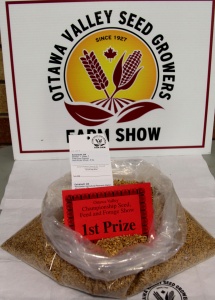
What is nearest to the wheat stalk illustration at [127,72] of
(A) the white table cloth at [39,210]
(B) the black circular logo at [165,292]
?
(A) the white table cloth at [39,210]

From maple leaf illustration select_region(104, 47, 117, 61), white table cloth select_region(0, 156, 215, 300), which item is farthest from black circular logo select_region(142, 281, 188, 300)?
maple leaf illustration select_region(104, 47, 117, 61)

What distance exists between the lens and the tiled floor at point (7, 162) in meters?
1.07

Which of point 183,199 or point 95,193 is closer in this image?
point 95,193

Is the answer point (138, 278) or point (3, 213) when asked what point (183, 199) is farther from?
point (3, 213)

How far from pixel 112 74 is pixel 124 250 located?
54 centimetres

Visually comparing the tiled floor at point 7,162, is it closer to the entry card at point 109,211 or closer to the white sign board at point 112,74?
the white sign board at point 112,74

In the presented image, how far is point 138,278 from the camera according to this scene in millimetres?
→ 669

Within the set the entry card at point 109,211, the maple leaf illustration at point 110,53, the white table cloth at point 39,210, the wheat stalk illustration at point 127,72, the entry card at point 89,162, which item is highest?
the maple leaf illustration at point 110,53

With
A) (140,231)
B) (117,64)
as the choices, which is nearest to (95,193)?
(140,231)

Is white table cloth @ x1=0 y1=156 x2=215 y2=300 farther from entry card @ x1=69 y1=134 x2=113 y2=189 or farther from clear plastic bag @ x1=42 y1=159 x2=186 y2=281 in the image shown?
entry card @ x1=69 y1=134 x2=113 y2=189

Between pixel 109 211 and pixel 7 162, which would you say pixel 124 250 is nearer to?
pixel 109 211

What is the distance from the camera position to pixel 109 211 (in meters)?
0.72

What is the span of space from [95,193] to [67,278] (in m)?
0.16

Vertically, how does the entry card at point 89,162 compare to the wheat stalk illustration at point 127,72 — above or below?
below
